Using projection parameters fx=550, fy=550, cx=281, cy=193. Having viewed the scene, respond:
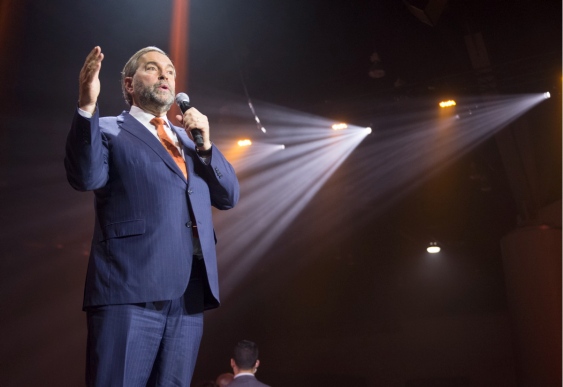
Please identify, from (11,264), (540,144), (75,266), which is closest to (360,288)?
(540,144)

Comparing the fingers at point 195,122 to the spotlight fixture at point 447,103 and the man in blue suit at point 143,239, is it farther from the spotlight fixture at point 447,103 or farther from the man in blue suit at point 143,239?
the spotlight fixture at point 447,103

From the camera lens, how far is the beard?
5.38ft

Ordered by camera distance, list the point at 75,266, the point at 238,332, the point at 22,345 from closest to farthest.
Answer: the point at 22,345
the point at 75,266
the point at 238,332

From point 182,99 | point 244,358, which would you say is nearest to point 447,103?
point 244,358

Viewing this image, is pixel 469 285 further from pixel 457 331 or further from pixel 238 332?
pixel 238 332

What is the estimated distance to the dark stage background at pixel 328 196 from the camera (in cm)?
551

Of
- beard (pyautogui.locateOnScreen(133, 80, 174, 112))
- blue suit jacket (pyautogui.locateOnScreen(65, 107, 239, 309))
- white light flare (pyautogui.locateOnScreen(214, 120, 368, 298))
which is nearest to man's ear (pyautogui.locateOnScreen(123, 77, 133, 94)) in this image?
beard (pyautogui.locateOnScreen(133, 80, 174, 112))

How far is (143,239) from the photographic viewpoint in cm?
142

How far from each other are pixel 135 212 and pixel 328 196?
27.9 ft

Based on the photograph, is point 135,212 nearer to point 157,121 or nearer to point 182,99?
point 157,121

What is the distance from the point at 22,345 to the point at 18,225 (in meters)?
1.45

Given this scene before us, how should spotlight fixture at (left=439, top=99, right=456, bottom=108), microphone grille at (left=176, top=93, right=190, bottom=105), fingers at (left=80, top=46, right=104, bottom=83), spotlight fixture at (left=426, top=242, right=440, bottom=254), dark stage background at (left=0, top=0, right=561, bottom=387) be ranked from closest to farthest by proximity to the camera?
fingers at (left=80, top=46, right=104, bottom=83)
microphone grille at (left=176, top=93, right=190, bottom=105)
dark stage background at (left=0, top=0, right=561, bottom=387)
spotlight fixture at (left=439, top=99, right=456, bottom=108)
spotlight fixture at (left=426, top=242, right=440, bottom=254)

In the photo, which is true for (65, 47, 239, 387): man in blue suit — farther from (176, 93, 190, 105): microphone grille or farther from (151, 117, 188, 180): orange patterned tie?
(176, 93, 190, 105): microphone grille

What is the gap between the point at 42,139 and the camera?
566 cm
